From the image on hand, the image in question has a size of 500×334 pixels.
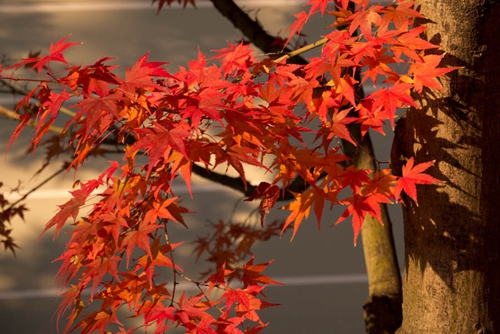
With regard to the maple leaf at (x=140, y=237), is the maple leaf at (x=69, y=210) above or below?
above

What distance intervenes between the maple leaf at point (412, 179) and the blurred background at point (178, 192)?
132cm

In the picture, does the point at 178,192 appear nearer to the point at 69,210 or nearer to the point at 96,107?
the point at 69,210

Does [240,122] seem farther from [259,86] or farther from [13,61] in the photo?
[13,61]

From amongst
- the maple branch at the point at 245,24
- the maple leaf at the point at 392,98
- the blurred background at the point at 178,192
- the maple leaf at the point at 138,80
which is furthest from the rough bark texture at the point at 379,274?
the blurred background at the point at 178,192

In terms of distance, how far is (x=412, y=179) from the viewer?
0.87 metres

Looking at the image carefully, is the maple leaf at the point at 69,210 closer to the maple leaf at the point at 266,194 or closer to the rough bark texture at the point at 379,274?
the maple leaf at the point at 266,194

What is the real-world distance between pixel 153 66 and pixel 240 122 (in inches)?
6.0

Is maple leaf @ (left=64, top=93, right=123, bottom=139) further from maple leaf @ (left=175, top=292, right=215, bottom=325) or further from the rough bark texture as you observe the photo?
the rough bark texture

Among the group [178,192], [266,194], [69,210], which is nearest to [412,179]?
[266,194]

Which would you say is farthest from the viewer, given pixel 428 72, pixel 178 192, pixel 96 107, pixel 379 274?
pixel 178 192

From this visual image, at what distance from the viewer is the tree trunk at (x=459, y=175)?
0.88m

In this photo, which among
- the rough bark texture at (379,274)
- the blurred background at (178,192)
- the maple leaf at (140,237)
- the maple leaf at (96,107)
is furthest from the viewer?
the blurred background at (178,192)

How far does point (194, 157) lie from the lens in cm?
79

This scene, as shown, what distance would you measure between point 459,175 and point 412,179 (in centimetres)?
8
